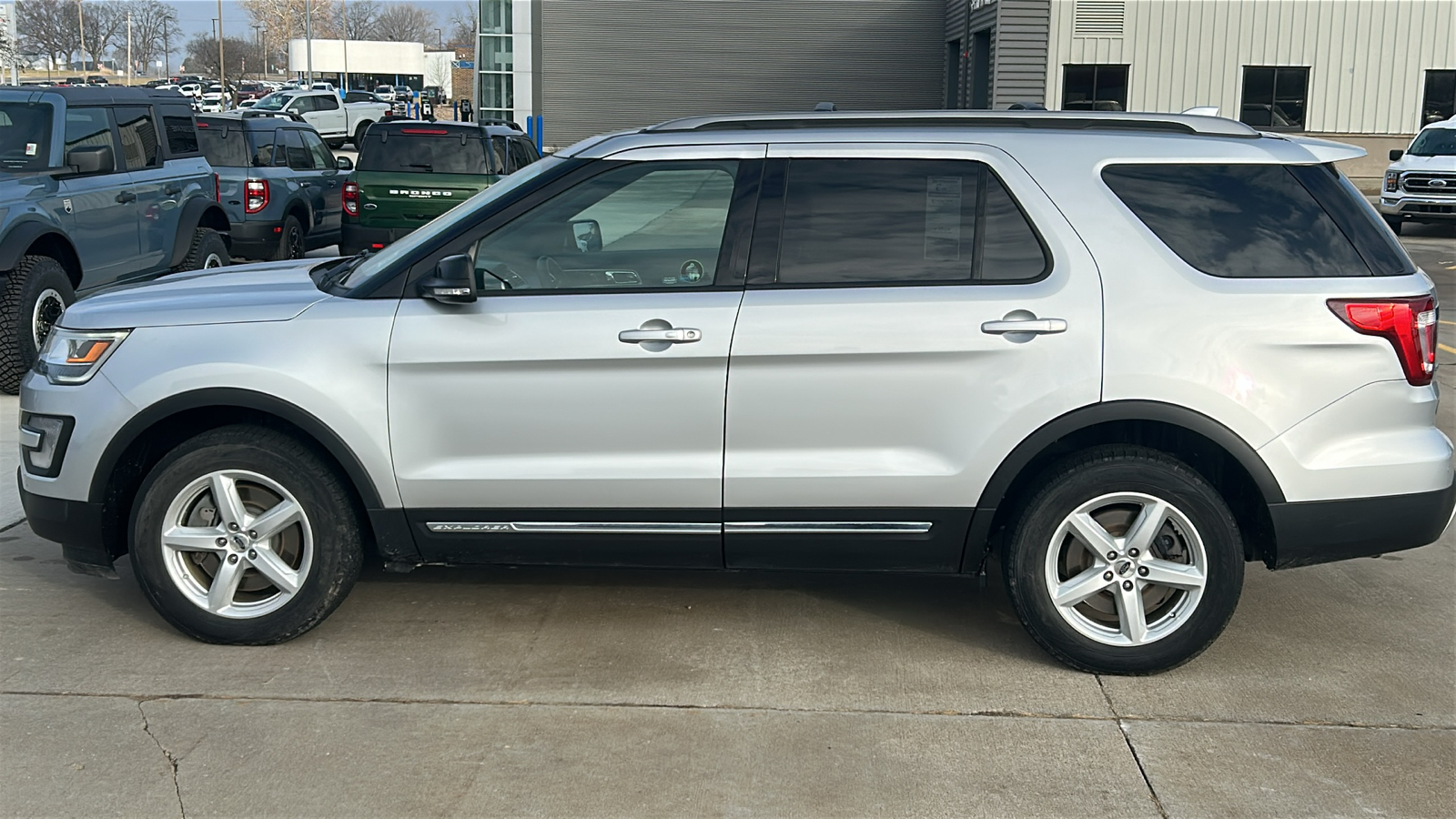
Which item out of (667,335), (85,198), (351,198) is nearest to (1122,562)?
(667,335)

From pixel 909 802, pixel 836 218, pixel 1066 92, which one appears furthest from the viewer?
pixel 1066 92

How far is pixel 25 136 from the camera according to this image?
928 centimetres

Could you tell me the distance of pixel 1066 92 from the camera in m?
29.9

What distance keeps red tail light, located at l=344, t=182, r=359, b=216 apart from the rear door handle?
11.6 m

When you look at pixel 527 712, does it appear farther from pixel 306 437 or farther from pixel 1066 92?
pixel 1066 92

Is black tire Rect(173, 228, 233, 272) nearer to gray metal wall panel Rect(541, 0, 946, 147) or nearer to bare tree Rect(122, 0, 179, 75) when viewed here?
gray metal wall panel Rect(541, 0, 946, 147)

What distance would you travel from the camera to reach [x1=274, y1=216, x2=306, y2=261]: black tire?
563 inches

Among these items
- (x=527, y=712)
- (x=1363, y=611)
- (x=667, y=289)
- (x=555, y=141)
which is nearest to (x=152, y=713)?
(x=527, y=712)

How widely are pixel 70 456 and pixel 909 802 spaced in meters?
3.09

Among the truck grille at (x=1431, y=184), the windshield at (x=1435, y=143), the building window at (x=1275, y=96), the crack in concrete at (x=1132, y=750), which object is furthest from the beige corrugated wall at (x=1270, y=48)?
the crack in concrete at (x=1132, y=750)

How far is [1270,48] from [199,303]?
2931 centimetres

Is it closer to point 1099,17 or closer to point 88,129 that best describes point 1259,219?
point 88,129

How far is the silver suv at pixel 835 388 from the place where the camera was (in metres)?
4.49

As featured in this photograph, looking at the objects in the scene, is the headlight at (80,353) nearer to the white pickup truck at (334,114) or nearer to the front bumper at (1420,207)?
the front bumper at (1420,207)
